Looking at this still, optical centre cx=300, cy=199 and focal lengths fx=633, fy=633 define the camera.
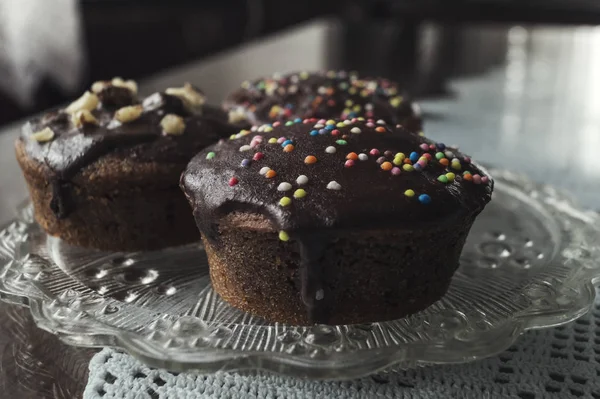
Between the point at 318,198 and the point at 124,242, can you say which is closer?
the point at 318,198

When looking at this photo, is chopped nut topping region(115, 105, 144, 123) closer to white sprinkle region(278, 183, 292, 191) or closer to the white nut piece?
the white nut piece

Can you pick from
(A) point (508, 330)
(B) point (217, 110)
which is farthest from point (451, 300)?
(B) point (217, 110)

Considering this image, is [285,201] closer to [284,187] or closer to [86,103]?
[284,187]

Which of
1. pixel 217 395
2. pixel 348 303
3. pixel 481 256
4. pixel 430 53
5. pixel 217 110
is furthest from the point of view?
pixel 430 53

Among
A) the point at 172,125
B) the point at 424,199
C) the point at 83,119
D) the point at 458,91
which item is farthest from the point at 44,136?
the point at 458,91

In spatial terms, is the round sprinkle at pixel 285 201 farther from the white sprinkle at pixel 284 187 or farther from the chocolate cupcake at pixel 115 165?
the chocolate cupcake at pixel 115 165

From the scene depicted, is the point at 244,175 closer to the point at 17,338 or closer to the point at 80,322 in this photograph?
the point at 80,322
